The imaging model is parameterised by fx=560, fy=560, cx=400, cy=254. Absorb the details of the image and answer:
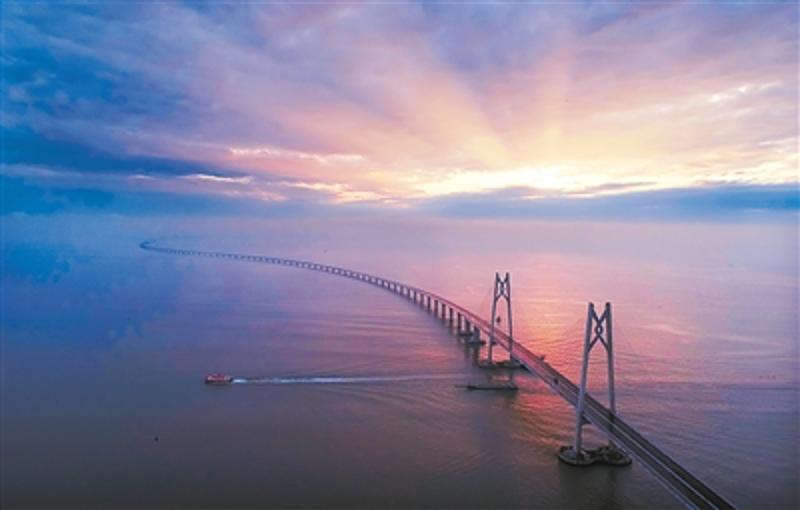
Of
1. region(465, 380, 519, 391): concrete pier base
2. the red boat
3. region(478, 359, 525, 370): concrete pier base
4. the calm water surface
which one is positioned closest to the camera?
the calm water surface

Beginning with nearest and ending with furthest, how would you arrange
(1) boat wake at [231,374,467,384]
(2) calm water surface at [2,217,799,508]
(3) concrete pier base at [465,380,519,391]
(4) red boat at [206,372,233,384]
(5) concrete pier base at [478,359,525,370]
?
(2) calm water surface at [2,217,799,508] < (3) concrete pier base at [465,380,519,391] < (4) red boat at [206,372,233,384] < (1) boat wake at [231,374,467,384] < (5) concrete pier base at [478,359,525,370]

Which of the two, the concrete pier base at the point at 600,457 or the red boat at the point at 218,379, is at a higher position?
the concrete pier base at the point at 600,457

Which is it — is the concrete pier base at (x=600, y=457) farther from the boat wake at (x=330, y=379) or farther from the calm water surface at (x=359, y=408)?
the boat wake at (x=330, y=379)

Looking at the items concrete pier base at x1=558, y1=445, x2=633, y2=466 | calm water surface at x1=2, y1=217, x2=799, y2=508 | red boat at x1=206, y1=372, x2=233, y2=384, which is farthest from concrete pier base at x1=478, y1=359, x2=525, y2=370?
red boat at x1=206, y1=372, x2=233, y2=384

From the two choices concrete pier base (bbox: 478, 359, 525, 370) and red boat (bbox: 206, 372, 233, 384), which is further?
concrete pier base (bbox: 478, 359, 525, 370)

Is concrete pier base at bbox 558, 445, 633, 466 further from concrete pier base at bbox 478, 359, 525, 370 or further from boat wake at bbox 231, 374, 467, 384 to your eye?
concrete pier base at bbox 478, 359, 525, 370

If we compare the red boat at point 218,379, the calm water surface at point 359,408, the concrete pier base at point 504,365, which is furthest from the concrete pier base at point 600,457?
the red boat at point 218,379

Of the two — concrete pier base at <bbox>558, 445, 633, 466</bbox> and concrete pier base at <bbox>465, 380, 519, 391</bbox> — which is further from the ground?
concrete pier base at <bbox>465, 380, 519, 391</bbox>

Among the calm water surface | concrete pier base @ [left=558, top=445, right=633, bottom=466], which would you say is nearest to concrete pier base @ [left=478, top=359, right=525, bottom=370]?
the calm water surface

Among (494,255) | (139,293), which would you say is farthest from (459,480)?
(494,255)

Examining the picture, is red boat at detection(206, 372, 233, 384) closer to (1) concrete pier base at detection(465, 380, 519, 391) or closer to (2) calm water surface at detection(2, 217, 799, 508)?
(2) calm water surface at detection(2, 217, 799, 508)

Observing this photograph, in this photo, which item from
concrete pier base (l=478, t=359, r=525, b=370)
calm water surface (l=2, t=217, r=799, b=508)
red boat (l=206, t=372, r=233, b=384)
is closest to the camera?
calm water surface (l=2, t=217, r=799, b=508)
